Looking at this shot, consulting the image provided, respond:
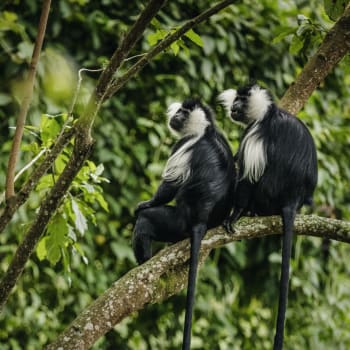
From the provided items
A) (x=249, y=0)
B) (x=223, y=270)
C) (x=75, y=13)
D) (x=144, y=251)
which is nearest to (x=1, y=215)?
(x=144, y=251)

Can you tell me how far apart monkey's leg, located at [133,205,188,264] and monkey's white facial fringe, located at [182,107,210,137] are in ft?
1.17

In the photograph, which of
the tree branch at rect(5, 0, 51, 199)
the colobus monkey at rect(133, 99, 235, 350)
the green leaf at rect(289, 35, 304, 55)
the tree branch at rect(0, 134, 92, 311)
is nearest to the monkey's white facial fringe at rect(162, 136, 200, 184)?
the colobus monkey at rect(133, 99, 235, 350)

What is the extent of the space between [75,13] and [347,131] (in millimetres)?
1957

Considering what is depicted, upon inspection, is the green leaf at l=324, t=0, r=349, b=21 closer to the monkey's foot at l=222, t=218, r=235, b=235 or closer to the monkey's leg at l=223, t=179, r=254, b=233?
the monkey's foot at l=222, t=218, r=235, b=235

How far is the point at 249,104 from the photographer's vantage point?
2678 millimetres

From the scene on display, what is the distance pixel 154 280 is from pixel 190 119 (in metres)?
1.08

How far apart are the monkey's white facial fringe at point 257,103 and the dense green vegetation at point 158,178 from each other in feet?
1.26

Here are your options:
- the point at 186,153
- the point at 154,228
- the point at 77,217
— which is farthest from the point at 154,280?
the point at 186,153

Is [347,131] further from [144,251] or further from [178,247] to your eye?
[178,247]

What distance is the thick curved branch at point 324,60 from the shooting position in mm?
2176

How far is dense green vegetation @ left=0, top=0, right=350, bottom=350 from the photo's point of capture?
327 centimetres

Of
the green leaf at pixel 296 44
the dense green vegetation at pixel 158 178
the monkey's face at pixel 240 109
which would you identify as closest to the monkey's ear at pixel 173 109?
the monkey's face at pixel 240 109

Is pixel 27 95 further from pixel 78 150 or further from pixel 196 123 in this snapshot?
pixel 196 123

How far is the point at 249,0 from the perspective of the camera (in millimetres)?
4074
